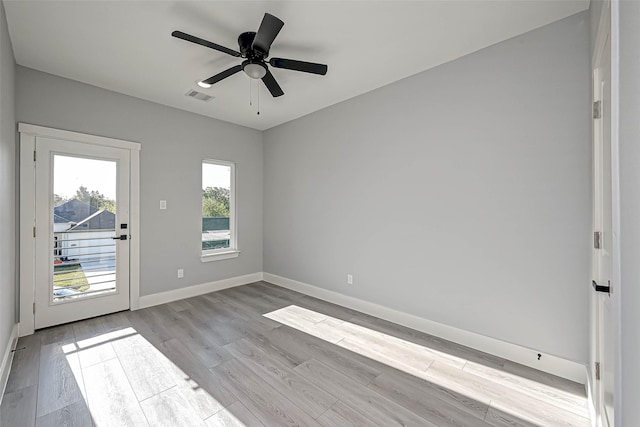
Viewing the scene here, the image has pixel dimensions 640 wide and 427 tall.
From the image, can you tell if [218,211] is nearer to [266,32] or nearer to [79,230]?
[79,230]

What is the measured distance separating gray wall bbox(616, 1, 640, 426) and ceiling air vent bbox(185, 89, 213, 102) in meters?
3.73

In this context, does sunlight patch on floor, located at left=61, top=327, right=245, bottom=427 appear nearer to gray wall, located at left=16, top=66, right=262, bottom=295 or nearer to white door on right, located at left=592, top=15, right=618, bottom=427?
gray wall, located at left=16, top=66, right=262, bottom=295

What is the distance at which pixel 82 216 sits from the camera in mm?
3242

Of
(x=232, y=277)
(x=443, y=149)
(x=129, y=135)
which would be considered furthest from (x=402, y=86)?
(x=232, y=277)

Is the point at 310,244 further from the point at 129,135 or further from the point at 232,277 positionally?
the point at 129,135

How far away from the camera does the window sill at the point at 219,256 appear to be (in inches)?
171

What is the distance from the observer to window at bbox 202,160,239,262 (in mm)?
4438

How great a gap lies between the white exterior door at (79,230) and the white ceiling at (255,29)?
3.04 feet

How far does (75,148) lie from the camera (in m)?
3.21

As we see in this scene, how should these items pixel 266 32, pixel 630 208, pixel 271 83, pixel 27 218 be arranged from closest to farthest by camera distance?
pixel 630 208
pixel 266 32
pixel 271 83
pixel 27 218

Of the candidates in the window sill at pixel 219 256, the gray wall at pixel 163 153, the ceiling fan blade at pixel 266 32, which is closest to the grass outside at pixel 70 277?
the gray wall at pixel 163 153

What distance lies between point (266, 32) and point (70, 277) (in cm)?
342

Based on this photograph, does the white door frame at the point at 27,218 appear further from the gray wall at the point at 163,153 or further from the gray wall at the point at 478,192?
the gray wall at the point at 478,192

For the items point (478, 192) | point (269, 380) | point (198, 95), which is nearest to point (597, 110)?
point (478, 192)
